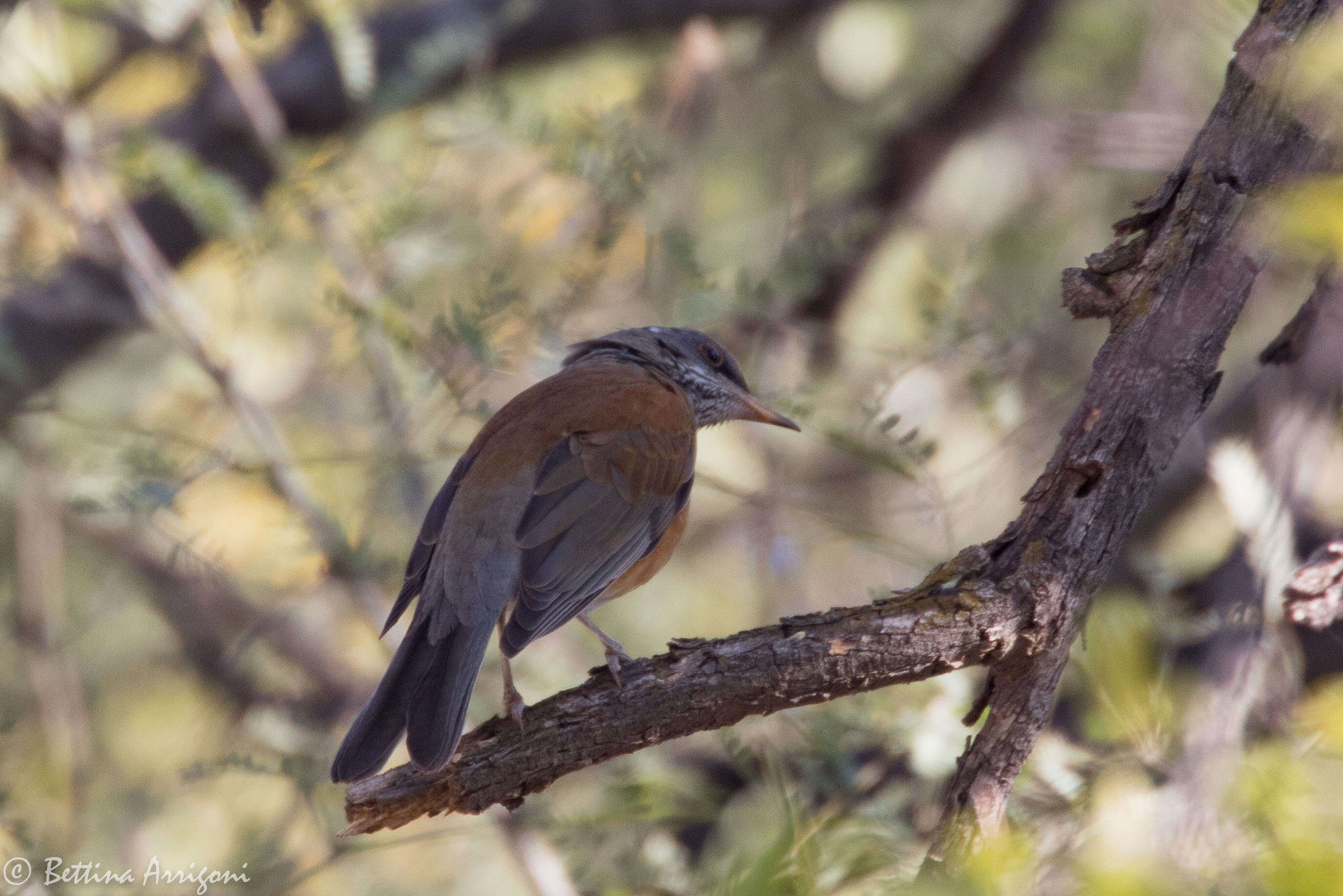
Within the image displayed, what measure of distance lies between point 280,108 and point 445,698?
5.43m

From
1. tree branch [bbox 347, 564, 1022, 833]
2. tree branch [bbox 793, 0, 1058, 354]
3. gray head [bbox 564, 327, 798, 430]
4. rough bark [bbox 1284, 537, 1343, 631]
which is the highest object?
tree branch [bbox 793, 0, 1058, 354]

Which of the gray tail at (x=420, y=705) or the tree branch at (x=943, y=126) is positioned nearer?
the gray tail at (x=420, y=705)

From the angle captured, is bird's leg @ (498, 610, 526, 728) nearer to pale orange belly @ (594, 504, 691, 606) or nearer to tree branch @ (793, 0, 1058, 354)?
pale orange belly @ (594, 504, 691, 606)

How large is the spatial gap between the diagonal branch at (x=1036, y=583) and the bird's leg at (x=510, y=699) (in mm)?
27

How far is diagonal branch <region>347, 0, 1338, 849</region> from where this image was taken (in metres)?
2.69

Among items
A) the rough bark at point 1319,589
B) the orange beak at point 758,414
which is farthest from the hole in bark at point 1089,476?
the orange beak at point 758,414

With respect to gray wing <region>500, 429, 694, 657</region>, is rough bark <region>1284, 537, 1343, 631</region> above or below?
below

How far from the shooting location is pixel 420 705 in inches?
124

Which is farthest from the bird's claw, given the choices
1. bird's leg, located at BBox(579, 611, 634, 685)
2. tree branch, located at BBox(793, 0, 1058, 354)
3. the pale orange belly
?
tree branch, located at BBox(793, 0, 1058, 354)

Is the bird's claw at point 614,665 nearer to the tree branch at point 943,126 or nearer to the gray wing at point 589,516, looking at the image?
the gray wing at point 589,516

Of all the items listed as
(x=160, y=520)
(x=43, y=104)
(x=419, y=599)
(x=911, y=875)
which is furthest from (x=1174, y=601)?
(x=43, y=104)

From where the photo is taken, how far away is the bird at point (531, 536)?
3246mm

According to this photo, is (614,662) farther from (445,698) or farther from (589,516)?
(589,516)

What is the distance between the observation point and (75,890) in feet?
15.7
